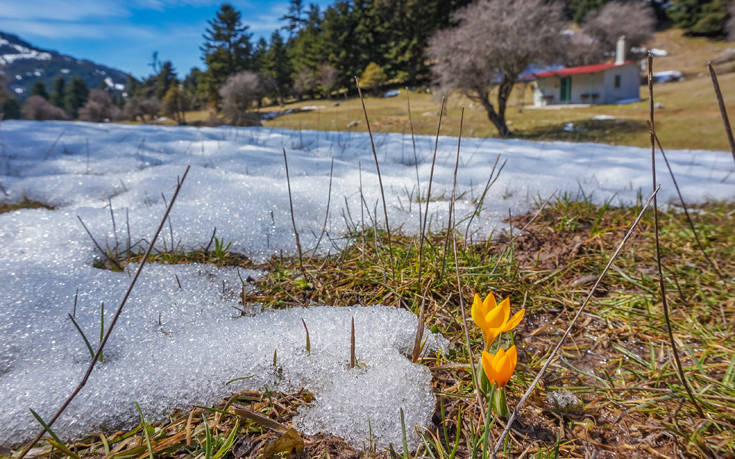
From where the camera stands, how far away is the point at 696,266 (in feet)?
4.63

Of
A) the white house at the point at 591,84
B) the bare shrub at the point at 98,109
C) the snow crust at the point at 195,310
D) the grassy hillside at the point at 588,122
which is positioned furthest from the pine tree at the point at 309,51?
the snow crust at the point at 195,310

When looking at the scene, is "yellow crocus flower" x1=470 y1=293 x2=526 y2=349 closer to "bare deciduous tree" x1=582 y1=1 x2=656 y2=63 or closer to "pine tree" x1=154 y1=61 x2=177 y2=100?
"bare deciduous tree" x1=582 y1=1 x2=656 y2=63

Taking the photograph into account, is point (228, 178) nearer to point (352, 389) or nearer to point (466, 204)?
point (466, 204)

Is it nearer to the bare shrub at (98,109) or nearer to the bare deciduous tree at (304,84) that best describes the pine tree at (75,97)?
the bare shrub at (98,109)

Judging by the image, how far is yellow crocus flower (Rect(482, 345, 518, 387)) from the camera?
65 centimetres

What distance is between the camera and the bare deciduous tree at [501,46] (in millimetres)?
11055

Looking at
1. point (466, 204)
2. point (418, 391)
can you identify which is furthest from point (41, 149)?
point (418, 391)

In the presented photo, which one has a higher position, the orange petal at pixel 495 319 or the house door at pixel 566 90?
the house door at pixel 566 90

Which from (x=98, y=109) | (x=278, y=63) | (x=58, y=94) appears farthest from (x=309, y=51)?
(x=58, y=94)

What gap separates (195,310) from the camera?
3.42ft

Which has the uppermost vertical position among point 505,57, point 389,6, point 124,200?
point 389,6

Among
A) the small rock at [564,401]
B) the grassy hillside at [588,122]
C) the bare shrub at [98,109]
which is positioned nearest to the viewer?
the small rock at [564,401]

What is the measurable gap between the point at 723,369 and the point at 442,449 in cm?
81

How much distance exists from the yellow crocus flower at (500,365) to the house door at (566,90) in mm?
31558
